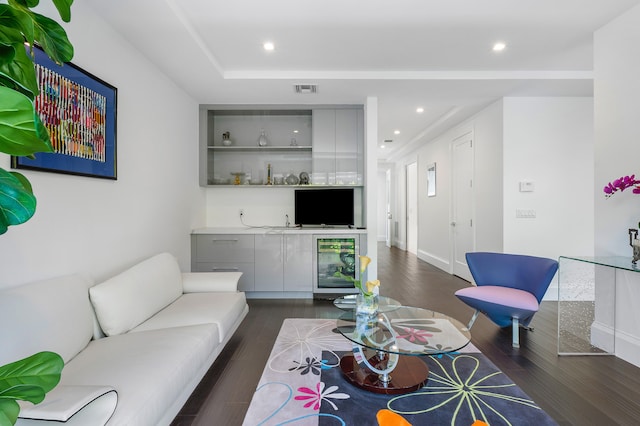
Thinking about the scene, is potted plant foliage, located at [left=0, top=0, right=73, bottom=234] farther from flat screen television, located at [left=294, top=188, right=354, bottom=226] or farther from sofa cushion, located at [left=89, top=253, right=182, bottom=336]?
flat screen television, located at [left=294, top=188, right=354, bottom=226]

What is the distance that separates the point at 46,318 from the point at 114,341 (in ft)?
1.35

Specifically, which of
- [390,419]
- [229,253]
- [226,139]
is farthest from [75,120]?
[390,419]

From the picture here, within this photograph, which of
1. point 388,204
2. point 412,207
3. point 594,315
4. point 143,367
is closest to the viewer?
point 143,367

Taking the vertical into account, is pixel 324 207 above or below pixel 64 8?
below

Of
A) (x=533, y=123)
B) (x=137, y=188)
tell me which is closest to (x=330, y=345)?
(x=137, y=188)

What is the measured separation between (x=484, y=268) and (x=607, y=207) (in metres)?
1.15

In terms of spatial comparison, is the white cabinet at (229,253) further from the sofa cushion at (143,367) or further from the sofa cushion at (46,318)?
the sofa cushion at (46,318)

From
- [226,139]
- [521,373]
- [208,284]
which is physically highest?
[226,139]

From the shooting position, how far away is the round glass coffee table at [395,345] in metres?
1.83

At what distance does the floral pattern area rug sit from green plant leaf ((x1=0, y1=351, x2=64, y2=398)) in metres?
1.33

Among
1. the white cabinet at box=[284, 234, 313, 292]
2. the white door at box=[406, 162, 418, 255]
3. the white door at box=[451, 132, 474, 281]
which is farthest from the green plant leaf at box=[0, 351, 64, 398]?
the white door at box=[406, 162, 418, 255]

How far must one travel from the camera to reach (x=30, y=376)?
677 millimetres

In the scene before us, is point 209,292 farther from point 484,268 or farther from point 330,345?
point 484,268

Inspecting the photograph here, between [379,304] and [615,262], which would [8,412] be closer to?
[379,304]
